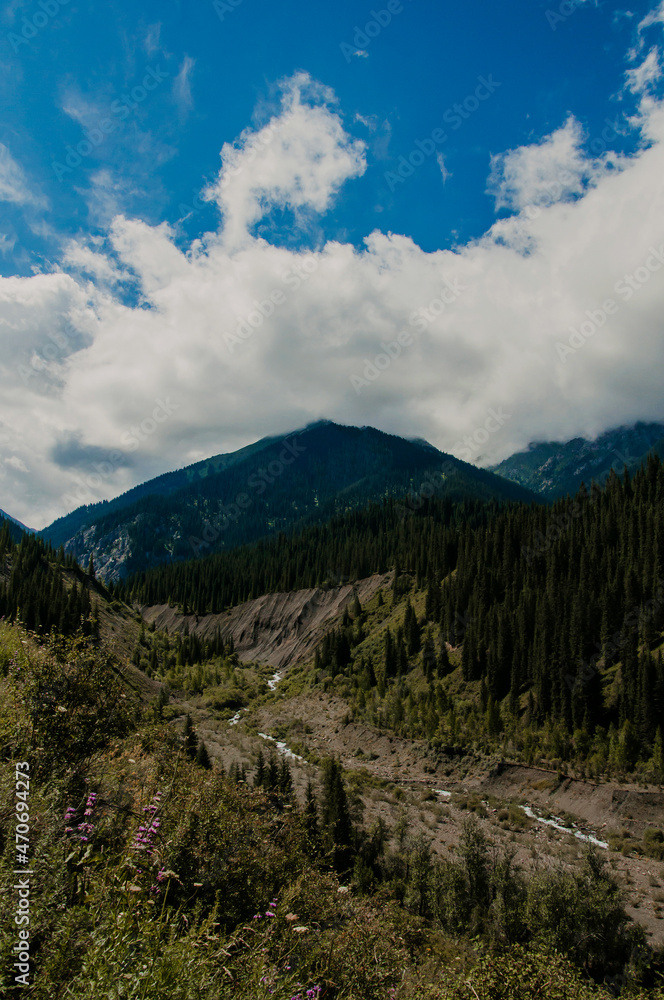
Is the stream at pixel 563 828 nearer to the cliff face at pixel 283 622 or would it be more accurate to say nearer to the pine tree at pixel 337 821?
the pine tree at pixel 337 821

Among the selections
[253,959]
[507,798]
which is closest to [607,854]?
[507,798]

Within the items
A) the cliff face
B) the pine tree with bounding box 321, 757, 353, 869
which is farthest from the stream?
the cliff face

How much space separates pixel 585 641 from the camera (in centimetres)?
6925

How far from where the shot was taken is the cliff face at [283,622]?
131250 millimetres

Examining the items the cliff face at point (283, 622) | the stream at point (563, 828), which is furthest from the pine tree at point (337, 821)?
the cliff face at point (283, 622)

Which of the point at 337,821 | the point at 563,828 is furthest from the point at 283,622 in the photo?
the point at 337,821

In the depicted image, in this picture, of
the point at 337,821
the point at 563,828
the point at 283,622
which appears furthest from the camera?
the point at 283,622

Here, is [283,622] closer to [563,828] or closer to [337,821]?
[563,828]

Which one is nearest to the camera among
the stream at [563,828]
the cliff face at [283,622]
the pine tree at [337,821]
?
the pine tree at [337,821]

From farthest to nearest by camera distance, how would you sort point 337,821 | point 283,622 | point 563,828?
1. point 283,622
2. point 563,828
3. point 337,821

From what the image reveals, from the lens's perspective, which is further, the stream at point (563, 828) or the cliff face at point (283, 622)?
the cliff face at point (283, 622)

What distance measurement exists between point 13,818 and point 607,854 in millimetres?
49323

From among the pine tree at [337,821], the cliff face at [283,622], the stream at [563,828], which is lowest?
the stream at [563,828]

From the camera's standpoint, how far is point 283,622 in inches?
5778
